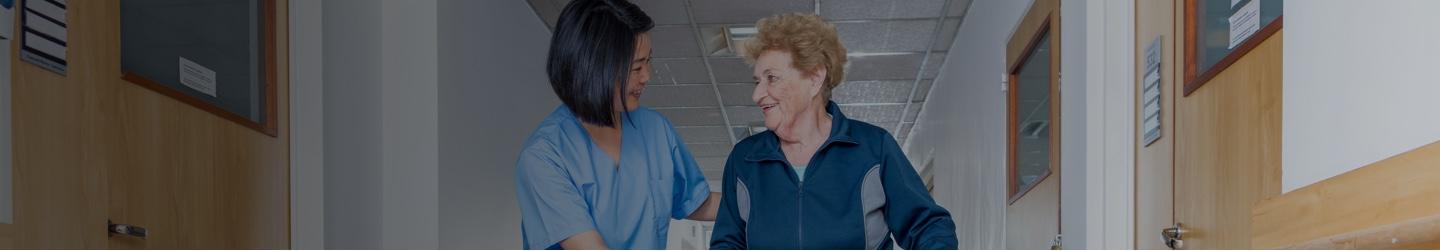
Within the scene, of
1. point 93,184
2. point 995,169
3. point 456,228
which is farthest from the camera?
point 995,169

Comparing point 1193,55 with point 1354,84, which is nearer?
point 1354,84

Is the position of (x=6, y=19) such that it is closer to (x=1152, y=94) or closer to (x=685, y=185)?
(x=685, y=185)

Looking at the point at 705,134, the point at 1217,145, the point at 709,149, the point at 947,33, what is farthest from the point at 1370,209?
the point at 709,149

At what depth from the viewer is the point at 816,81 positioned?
95.7 inches

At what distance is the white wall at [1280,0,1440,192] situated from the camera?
1651mm

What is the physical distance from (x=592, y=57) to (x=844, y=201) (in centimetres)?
57

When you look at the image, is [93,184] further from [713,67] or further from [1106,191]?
[713,67]

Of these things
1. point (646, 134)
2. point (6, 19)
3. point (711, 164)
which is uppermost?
point (6, 19)

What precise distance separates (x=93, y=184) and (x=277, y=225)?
1.00 m

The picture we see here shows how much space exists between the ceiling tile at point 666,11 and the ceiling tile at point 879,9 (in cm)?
68

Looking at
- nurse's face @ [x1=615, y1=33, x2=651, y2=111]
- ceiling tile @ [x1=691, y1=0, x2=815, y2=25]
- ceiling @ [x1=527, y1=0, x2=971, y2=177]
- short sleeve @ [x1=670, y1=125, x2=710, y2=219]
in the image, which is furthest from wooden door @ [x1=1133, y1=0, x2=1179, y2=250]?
ceiling tile @ [x1=691, y1=0, x2=815, y2=25]

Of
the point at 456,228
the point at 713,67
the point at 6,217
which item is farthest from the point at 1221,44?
the point at 713,67

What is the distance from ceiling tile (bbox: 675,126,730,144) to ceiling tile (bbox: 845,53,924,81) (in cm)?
231

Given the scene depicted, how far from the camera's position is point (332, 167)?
4340mm
